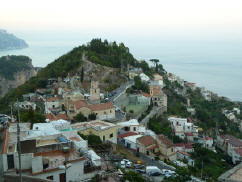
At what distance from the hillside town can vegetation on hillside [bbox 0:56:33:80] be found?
37595 mm

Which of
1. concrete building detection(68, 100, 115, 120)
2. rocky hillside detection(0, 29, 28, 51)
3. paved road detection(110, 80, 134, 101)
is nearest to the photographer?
concrete building detection(68, 100, 115, 120)

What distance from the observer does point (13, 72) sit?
66375 millimetres

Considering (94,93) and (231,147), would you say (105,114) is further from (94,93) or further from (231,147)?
(231,147)

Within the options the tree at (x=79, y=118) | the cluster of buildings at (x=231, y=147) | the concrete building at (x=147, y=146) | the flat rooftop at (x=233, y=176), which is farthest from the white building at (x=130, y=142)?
the flat rooftop at (x=233, y=176)

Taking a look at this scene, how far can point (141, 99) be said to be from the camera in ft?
90.9

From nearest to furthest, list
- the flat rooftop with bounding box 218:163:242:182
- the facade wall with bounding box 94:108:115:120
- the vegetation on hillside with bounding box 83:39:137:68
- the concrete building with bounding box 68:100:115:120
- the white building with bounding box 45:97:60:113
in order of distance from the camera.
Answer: the flat rooftop with bounding box 218:163:242:182 → the concrete building with bounding box 68:100:115:120 → the facade wall with bounding box 94:108:115:120 → the white building with bounding box 45:97:60:113 → the vegetation on hillside with bounding box 83:39:137:68

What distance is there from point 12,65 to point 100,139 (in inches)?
2350

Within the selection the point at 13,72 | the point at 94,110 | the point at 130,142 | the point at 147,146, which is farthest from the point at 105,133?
the point at 13,72

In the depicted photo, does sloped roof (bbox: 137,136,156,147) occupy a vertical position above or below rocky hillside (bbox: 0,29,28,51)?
below

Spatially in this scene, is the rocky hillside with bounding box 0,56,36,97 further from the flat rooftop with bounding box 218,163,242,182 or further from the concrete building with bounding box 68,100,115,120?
the flat rooftop with bounding box 218,163,242,182

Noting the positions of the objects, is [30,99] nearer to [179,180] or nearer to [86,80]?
[86,80]

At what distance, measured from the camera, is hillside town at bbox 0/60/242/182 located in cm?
806

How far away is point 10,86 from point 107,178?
2427 inches

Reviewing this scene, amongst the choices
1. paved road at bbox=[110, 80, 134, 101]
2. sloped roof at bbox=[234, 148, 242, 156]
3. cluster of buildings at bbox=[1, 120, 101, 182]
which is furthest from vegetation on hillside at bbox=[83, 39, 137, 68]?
cluster of buildings at bbox=[1, 120, 101, 182]
